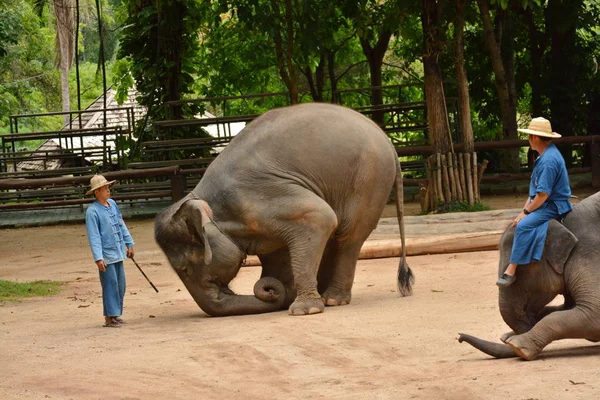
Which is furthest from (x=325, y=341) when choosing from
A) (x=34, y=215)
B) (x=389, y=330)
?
(x=34, y=215)

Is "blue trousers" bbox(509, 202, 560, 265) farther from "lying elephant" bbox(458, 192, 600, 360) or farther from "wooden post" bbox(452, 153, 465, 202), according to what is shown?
"wooden post" bbox(452, 153, 465, 202)

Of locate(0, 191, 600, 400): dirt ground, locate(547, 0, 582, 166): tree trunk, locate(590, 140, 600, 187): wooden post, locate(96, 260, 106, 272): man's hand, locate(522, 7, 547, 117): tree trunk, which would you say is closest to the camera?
locate(0, 191, 600, 400): dirt ground

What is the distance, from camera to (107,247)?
1035 cm

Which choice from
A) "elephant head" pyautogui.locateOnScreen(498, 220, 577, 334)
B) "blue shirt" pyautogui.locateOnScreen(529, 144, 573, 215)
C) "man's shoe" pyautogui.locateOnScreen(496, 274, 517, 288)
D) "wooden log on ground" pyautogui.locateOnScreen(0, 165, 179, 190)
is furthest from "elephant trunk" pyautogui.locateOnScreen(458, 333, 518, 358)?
"wooden log on ground" pyautogui.locateOnScreen(0, 165, 179, 190)

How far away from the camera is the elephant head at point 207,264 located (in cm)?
1039

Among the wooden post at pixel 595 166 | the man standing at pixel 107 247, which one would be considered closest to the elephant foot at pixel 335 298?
the man standing at pixel 107 247

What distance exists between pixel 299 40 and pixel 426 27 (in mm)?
3528

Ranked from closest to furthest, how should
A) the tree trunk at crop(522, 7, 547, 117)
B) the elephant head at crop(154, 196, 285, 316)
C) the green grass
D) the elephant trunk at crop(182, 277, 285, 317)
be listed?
the elephant head at crop(154, 196, 285, 316)
the elephant trunk at crop(182, 277, 285, 317)
the green grass
the tree trunk at crop(522, 7, 547, 117)

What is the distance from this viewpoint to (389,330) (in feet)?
29.3

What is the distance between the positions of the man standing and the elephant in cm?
48

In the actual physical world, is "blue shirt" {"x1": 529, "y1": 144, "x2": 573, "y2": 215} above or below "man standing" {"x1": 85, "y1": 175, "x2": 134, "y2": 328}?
above

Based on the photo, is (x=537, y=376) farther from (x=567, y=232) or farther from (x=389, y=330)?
(x=389, y=330)

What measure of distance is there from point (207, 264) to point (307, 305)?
3.33 ft

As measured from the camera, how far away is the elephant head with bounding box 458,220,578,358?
719 cm
